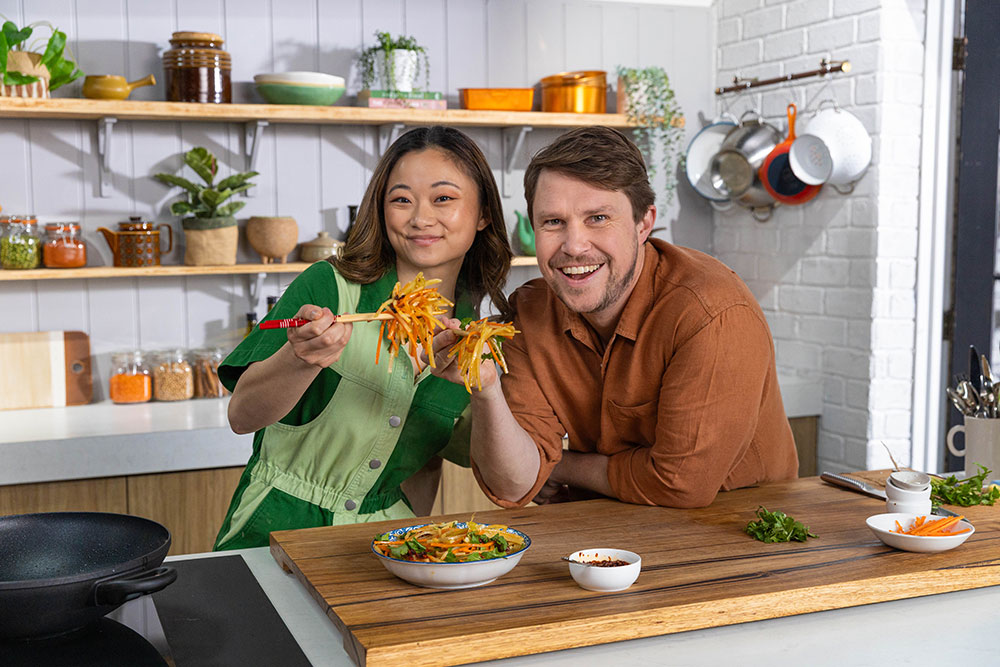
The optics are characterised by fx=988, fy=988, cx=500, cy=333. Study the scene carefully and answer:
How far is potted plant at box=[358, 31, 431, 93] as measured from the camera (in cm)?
348

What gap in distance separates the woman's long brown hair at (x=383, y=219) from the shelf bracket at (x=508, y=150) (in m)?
1.78

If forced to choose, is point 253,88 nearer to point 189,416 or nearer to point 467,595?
point 189,416

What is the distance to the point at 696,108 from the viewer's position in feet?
13.6

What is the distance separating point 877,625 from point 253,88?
287cm

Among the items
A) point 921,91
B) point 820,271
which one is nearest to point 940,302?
point 820,271

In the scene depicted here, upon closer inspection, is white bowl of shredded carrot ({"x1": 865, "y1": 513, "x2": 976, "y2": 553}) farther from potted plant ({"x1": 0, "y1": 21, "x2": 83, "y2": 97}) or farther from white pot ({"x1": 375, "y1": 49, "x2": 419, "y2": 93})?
potted plant ({"x1": 0, "y1": 21, "x2": 83, "y2": 97})

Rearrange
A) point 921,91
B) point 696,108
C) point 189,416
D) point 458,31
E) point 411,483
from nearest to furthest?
point 411,483 → point 189,416 → point 921,91 → point 458,31 → point 696,108

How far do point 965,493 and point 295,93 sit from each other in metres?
2.42

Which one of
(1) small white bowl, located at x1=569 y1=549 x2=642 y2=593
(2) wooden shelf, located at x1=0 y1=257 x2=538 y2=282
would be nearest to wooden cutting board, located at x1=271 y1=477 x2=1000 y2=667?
(1) small white bowl, located at x1=569 y1=549 x2=642 y2=593

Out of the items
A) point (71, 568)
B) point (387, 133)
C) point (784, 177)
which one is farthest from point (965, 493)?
point (387, 133)

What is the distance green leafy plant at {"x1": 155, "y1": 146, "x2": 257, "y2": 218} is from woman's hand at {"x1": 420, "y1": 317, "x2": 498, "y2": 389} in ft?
6.05

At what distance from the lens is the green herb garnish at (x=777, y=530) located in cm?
161

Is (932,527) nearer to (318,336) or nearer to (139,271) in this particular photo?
(318,336)

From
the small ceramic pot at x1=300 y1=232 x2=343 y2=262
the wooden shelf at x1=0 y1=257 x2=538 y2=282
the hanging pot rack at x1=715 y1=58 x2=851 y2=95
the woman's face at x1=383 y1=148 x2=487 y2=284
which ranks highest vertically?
the hanging pot rack at x1=715 y1=58 x2=851 y2=95
